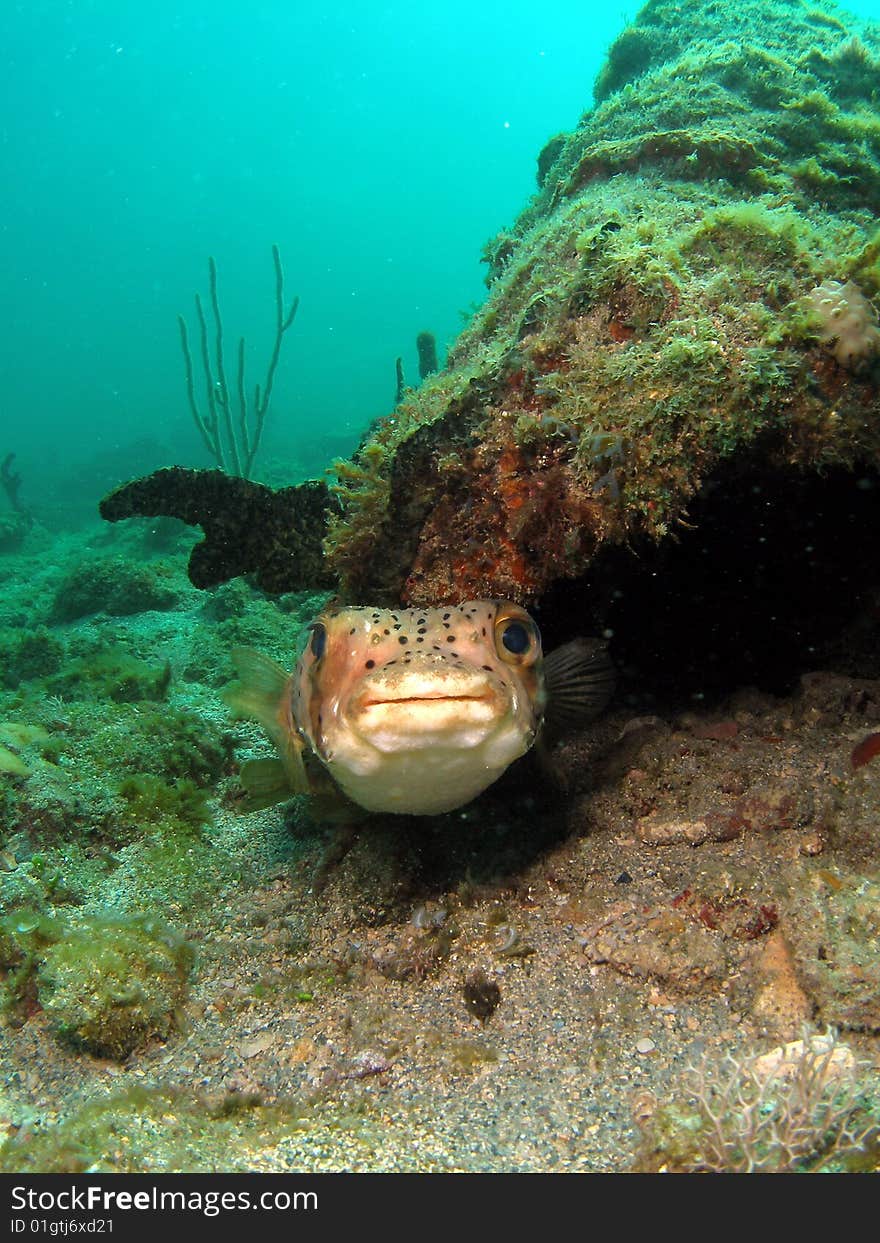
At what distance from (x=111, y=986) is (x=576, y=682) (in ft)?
8.59

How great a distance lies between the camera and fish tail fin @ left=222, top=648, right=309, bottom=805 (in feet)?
12.3

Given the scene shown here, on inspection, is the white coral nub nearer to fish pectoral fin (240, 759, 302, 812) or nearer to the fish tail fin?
the fish tail fin

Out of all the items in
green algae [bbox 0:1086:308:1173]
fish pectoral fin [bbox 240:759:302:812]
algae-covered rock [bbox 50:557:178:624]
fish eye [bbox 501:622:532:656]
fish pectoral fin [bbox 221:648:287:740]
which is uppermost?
algae-covered rock [bbox 50:557:178:624]

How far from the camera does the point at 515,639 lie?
3.18 meters

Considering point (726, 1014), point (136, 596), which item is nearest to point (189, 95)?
point (136, 596)

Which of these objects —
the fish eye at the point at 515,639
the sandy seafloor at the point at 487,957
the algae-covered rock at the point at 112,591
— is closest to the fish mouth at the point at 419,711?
the fish eye at the point at 515,639

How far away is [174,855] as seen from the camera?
174 inches

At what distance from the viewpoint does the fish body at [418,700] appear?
2.48 m

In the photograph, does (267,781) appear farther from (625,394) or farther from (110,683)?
(110,683)

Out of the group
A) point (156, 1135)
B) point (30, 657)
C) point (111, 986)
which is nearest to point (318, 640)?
point (111, 986)

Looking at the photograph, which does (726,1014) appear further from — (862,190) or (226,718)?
(862,190)

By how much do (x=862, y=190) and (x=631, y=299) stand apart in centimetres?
331

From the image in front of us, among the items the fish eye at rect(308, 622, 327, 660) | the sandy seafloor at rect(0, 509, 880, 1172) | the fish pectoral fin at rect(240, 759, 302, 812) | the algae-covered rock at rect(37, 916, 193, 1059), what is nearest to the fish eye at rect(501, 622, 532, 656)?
the fish eye at rect(308, 622, 327, 660)

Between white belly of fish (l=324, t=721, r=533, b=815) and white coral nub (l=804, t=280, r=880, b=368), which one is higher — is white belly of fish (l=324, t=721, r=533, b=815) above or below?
below
